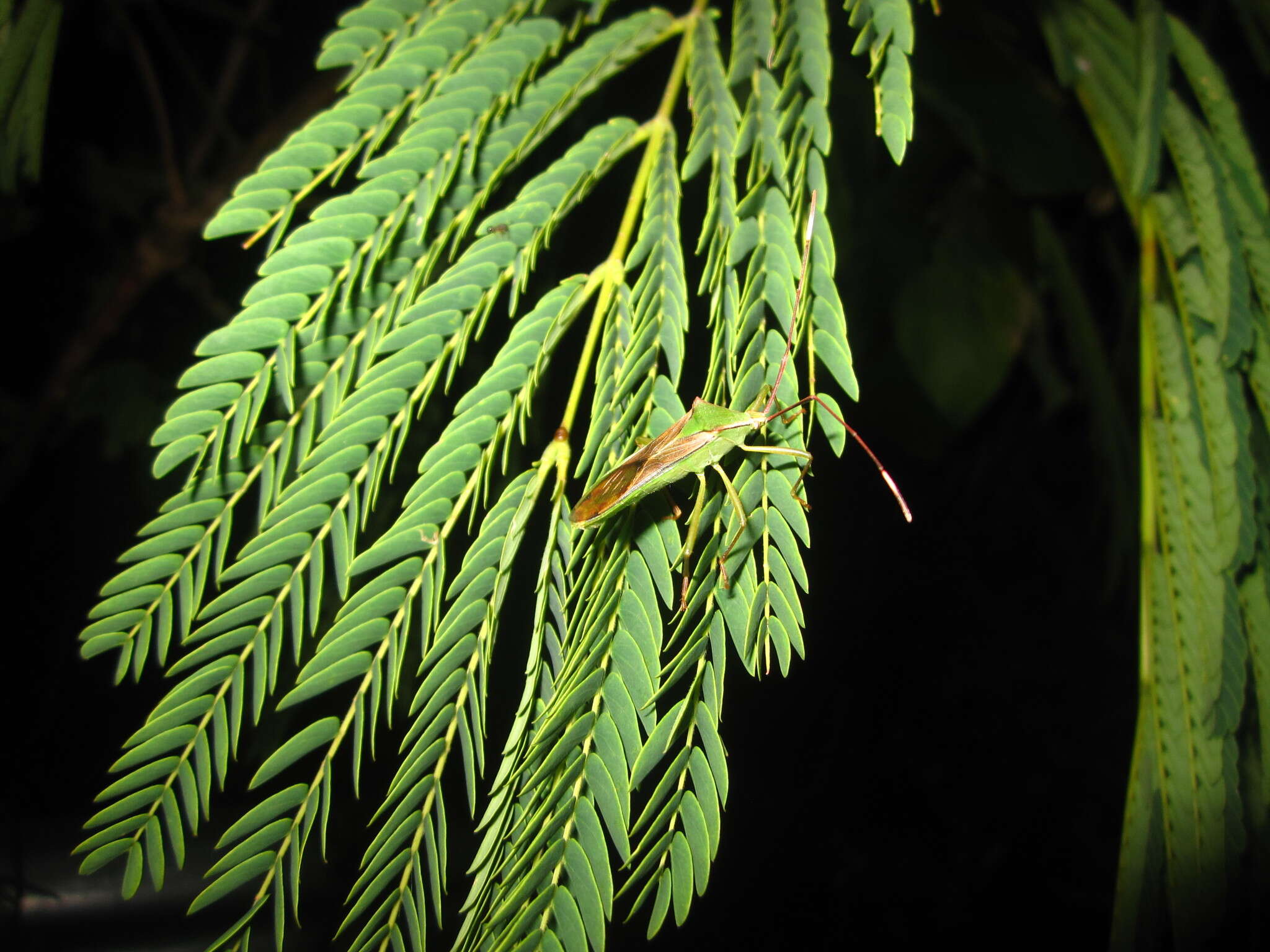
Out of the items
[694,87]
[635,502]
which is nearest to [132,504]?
[635,502]

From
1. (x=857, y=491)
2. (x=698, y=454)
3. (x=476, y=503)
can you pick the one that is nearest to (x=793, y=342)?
(x=698, y=454)

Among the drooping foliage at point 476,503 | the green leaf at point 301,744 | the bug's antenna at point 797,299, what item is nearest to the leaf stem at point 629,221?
the drooping foliage at point 476,503

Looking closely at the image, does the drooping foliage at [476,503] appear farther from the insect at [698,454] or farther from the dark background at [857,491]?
the dark background at [857,491]

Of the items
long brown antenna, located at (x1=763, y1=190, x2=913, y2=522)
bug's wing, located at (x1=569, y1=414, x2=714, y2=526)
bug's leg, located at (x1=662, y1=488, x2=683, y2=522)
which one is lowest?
bug's leg, located at (x1=662, y1=488, x2=683, y2=522)

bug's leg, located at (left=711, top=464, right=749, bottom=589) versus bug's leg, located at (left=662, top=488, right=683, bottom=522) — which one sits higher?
bug's leg, located at (left=662, top=488, right=683, bottom=522)

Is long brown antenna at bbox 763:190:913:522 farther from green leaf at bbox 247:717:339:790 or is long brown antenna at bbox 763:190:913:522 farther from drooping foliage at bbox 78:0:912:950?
green leaf at bbox 247:717:339:790

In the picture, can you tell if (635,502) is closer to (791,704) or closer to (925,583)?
(791,704)

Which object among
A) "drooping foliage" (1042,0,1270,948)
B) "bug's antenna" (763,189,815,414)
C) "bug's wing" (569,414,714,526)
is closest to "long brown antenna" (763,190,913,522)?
"bug's antenna" (763,189,815,414)

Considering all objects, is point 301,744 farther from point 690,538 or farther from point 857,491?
point 857,491
